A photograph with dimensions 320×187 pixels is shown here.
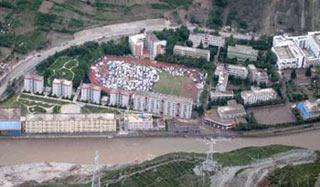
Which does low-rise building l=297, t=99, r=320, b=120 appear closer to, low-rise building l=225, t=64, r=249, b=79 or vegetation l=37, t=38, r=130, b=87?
low-rise building l=225, t=64, r=249, b=79

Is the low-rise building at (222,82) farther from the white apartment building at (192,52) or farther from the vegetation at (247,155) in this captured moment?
the vegetation at (247,155)

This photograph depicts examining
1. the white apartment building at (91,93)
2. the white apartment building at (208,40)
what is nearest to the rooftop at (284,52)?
the white apartment building at (208,40)

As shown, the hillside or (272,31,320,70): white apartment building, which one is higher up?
the hillside

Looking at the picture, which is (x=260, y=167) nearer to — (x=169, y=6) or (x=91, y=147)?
(x=91, y=147)

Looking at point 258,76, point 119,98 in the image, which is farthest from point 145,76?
point 258,76

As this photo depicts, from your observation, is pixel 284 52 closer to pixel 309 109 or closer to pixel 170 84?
pixel 309 109

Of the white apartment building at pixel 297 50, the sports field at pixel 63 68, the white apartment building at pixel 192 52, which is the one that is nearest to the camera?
the sports field at pixel 63 68

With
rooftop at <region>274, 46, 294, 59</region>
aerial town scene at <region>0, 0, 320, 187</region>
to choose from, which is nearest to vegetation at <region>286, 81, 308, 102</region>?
aerial town scene at <region>0, 0, 320, 187</region>
